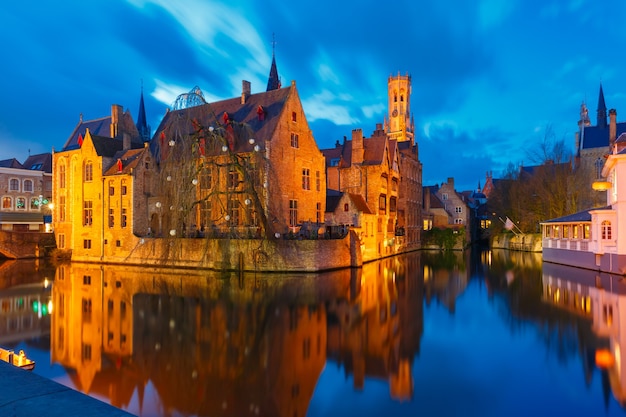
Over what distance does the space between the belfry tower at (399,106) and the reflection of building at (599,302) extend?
8236 centimetres

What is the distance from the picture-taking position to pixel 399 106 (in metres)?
111

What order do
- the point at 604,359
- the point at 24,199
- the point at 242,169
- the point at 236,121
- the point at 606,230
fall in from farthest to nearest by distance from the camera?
the point at 24,199, the point at 236,121, the point at 606,230, the point at 242,169, the point at 604,359

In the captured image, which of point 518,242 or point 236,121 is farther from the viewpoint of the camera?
point 518,242

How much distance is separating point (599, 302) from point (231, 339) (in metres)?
15.0

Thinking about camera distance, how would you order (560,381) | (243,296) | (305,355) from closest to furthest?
1. (560,381)
2. (305,355)
3. (243,296)

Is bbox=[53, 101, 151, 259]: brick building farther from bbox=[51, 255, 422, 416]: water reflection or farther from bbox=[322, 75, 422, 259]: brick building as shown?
bbox=[322, 75, 422, 259]: brick building

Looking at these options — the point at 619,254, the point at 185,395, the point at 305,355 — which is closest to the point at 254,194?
the point at 305,355

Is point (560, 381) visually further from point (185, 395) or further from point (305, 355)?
point (185, 395)

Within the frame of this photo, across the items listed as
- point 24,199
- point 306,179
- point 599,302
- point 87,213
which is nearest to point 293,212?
point 306,179

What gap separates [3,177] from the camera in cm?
4659

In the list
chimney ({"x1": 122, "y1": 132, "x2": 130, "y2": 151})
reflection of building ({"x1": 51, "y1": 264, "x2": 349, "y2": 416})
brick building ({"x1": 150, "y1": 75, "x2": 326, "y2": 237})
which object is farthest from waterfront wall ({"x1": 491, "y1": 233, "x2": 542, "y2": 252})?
chimney ({"x1": 122, "y1": 132, "x2": 130, "y2": 151})

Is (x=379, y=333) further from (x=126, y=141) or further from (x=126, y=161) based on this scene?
(x=126, y=141)

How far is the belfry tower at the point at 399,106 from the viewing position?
110 meters

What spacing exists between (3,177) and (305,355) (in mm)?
47748
